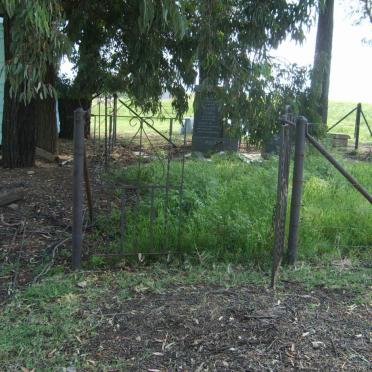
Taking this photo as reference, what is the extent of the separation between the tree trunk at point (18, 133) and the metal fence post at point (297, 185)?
4.25 metres

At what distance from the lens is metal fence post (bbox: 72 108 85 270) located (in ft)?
13.6

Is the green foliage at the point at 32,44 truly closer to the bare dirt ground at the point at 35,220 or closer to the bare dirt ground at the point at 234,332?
the bare dirt ground at the point at 35,220

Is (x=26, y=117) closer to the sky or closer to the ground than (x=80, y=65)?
closer to the ground

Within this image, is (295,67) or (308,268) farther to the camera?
(295,67)

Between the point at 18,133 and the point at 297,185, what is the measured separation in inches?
177

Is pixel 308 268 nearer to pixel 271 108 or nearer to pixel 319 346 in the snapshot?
pixel 319 346

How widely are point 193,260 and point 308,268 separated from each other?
1002 mm

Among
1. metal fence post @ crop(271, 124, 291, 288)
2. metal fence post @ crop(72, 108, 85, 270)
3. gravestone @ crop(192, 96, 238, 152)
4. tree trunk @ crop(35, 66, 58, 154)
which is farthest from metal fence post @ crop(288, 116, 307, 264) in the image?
gravestone @ crop(192, 96, 238, 152)

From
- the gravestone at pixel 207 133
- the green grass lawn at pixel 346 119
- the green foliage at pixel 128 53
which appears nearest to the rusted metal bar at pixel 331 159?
the green foliage at pixel 128 53

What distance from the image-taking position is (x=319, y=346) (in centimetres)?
314

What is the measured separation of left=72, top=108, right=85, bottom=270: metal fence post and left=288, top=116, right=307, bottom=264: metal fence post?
5.89 feet

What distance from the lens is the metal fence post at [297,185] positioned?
4406mm

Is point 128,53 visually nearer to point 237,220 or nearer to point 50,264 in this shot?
point 237,220

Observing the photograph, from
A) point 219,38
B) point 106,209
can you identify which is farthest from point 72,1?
point 106,209
